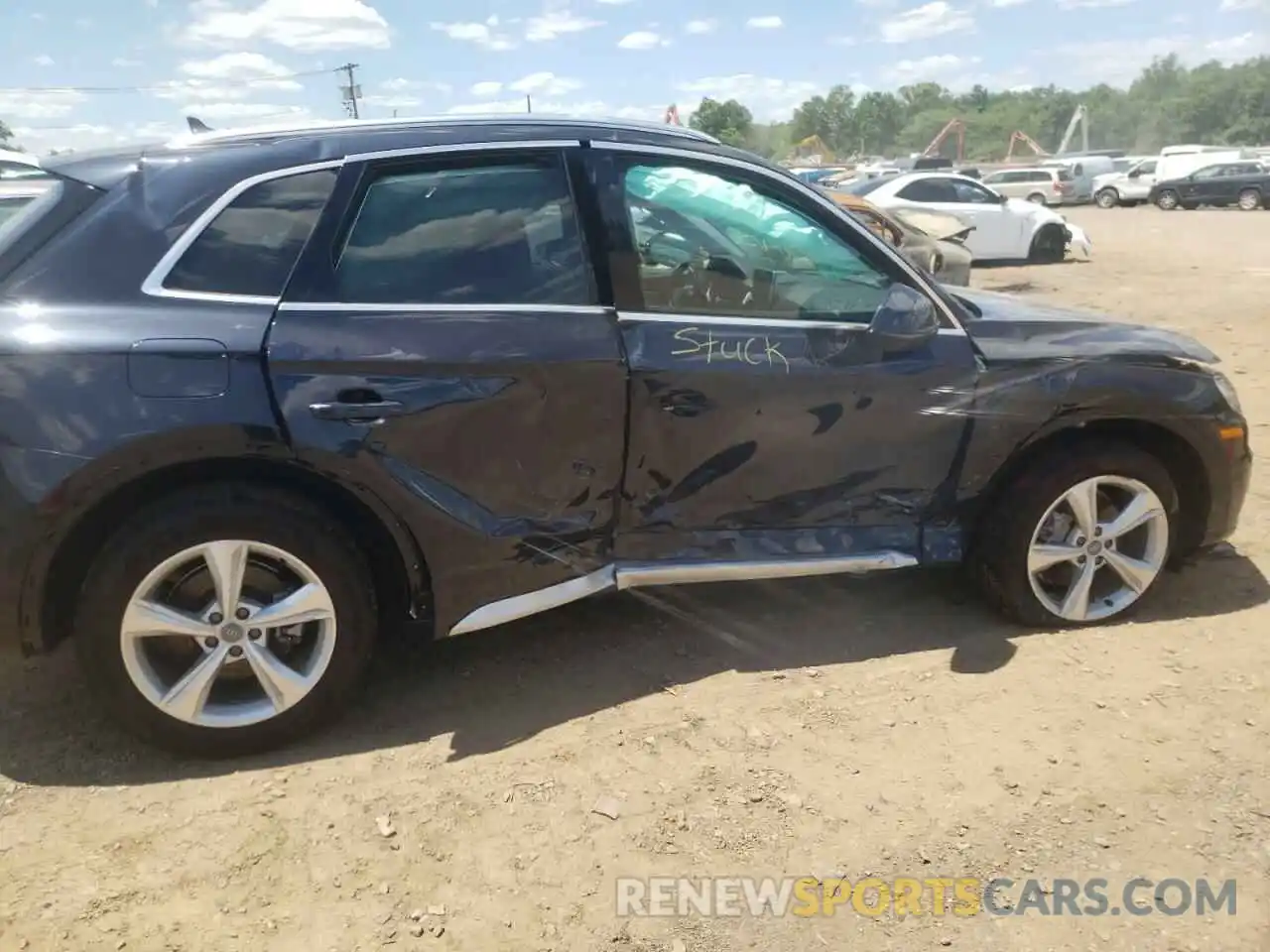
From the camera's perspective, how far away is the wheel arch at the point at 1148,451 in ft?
11.4

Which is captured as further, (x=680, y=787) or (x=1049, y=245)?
(x=1049, y=245)

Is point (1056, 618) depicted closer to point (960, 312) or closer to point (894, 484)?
point (894, 484)

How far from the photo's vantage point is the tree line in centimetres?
9469

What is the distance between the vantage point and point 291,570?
2801 mm

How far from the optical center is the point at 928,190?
16.2 metres

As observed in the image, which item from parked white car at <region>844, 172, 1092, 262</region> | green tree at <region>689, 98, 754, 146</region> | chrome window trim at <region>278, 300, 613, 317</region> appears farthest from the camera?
green tree at <region>689, 98, 754, 146</region>

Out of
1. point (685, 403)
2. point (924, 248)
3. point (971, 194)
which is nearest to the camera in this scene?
point (685, 403)

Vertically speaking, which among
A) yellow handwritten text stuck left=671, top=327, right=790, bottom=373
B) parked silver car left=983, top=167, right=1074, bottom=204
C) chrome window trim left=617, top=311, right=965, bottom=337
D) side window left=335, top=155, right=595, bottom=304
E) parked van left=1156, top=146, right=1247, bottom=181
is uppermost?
side window left=335, top=155, right=595, bottom=304

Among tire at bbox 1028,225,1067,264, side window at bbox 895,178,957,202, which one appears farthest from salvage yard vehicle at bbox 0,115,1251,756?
tire at bbox 1028,225,1067,264

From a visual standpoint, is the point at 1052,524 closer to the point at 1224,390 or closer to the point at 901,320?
the point at 1224,390

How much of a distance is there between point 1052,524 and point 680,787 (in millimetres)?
1747

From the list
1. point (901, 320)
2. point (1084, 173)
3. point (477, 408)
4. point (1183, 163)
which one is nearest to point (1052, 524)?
point (901, 320)

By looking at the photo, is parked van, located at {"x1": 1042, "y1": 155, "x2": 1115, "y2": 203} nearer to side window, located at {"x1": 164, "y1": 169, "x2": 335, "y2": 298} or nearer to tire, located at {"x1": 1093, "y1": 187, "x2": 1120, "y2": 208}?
tire, located at {"x1": 1093, "y1": 187, "x2": 1120, "y2": 208}

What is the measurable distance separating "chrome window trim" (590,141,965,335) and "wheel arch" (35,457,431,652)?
1353 millimetres
